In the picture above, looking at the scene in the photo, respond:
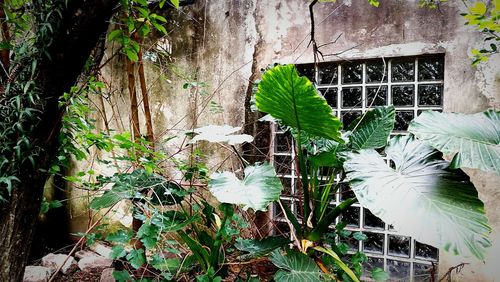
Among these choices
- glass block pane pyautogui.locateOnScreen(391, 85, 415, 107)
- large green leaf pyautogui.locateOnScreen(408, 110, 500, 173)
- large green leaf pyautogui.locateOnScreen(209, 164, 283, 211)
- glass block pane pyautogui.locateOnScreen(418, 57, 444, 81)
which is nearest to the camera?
large green leaf pyautogui.locateOnScreen(408, 110, 500, 173)

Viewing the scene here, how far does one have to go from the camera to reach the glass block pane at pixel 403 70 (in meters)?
2.62

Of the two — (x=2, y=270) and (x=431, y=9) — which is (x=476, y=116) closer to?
(x=431, y=9)

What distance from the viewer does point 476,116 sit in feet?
4.43

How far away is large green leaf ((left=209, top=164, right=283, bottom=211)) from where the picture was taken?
1.20 metres

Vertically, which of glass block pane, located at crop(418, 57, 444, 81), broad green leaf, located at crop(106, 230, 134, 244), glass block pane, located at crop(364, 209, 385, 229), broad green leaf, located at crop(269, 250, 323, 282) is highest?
glass block pane, located at crop(418, 57, 444, 81)

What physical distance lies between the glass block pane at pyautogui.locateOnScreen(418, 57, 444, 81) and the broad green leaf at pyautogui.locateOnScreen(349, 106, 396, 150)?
113 centimetres

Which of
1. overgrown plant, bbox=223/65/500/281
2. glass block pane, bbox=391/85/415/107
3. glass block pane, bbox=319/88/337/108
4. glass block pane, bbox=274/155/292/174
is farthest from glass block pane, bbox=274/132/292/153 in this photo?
overgrown plant, bbox=223/65/500/281

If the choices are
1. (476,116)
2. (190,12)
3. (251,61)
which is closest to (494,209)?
(476,116)

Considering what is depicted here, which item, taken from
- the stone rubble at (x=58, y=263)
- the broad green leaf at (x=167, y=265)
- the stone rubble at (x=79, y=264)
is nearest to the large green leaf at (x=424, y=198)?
the broad green leaf at (x=167, y=265)

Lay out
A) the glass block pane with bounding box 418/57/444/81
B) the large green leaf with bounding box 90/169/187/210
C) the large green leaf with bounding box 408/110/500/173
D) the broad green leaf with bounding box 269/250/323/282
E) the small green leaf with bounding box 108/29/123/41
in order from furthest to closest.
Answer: the glass block pane with bounding box 418/57/444/81
the small green leaf with bounding box 108/29/123/41
the large green leaf with bounding box 90/169/187/210
the broad green leaf with bounding box 269/250/323/282
the large green leaf with bounding box 408/110/500/173

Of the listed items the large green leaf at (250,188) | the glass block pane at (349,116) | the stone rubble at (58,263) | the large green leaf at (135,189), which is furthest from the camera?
the stone rubble at (58,263)

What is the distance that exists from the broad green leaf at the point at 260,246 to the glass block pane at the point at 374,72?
180cm

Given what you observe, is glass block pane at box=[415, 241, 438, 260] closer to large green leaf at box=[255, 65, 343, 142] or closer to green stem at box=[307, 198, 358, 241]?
green stem at box=[307, 198, 358, 241]

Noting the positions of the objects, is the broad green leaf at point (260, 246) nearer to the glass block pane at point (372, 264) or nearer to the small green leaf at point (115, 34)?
the small green leaf at point (115, 34)
